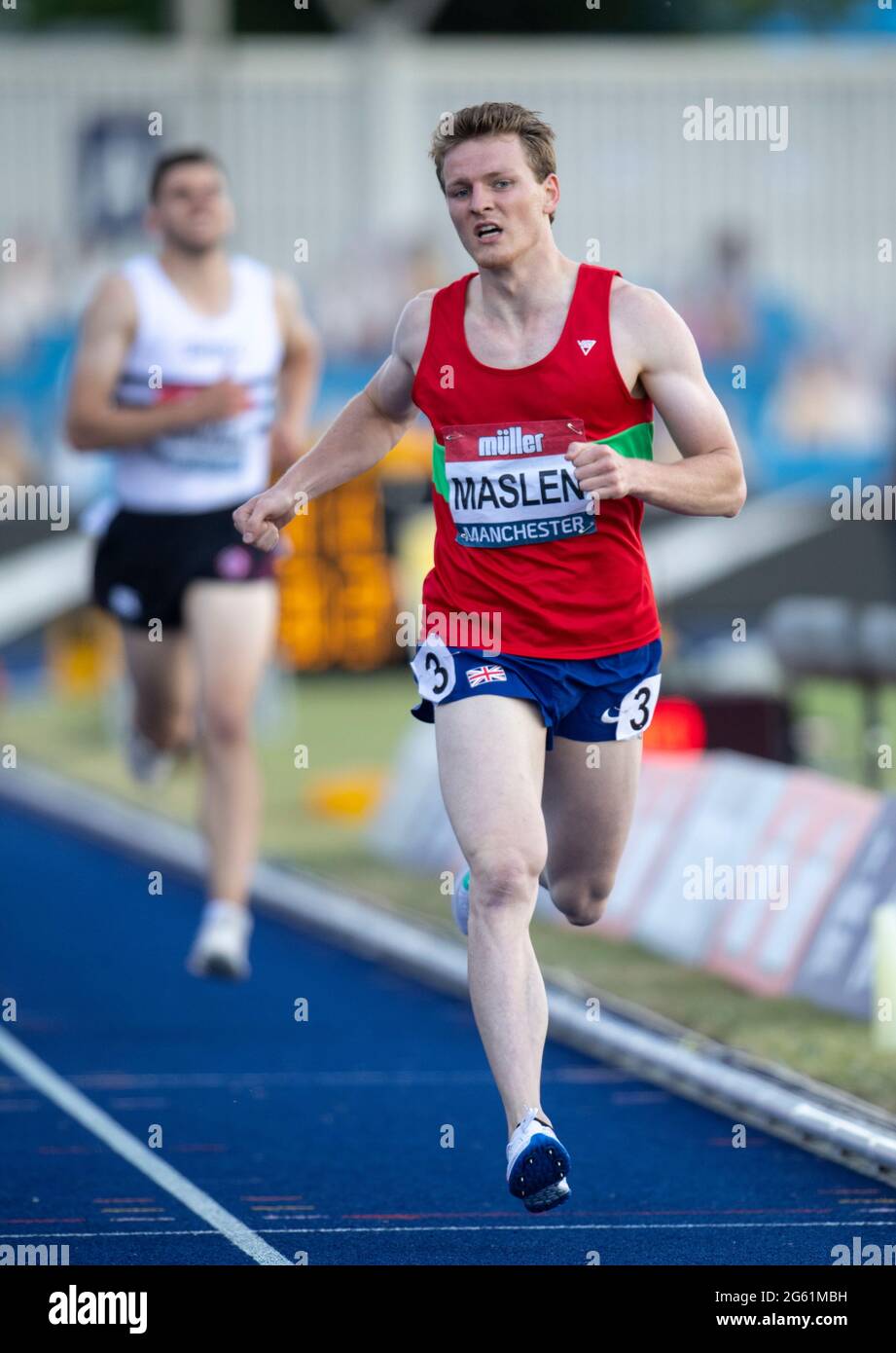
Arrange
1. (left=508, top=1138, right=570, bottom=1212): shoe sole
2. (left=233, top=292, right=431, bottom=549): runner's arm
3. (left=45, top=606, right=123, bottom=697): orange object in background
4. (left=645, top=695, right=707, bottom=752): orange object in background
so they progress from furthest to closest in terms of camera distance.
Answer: (left=45, top=606, right=123, bottom=697): orange object in background, (left=645, top=695, right=707, bottom=752): orange object in background, (left=233, top=292, right=431, bottom=549): runner's arm, (left=508, top=1138, right=570, bottom=1212): shoe sole

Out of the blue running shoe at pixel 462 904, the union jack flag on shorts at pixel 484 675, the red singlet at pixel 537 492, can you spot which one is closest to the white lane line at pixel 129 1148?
the blue running shoe at pixel 462 904

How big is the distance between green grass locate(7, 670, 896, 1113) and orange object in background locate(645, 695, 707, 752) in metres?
1.33

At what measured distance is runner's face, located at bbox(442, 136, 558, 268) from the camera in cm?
543

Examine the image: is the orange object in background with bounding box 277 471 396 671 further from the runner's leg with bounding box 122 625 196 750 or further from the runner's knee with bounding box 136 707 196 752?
the runner's leg with bounding box 122 625 196 750

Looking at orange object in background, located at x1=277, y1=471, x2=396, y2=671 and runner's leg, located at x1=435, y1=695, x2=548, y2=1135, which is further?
orange object in background, located at x1=277, y1=471, x2=396, y2=671

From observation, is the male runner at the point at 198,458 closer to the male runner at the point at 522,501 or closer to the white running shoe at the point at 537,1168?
the male runner at the point at 522,501

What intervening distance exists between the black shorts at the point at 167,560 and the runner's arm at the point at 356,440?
2.60 m

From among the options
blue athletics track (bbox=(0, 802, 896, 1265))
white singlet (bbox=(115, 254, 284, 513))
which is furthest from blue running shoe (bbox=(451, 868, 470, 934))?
white singlet (bbox=(115, 254, 284, 513))

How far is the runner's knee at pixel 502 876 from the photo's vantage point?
17.6 feet

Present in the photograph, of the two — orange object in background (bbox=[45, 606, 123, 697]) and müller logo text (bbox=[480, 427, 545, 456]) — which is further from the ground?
orange object in background (bbox=[45, 606, 123, 697])

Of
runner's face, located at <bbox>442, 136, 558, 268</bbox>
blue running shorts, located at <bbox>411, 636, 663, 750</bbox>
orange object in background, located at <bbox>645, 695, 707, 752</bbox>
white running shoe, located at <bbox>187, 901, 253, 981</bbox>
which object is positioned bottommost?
white running shoe, located at <bbox>187, 901, 253, 981</bbox>

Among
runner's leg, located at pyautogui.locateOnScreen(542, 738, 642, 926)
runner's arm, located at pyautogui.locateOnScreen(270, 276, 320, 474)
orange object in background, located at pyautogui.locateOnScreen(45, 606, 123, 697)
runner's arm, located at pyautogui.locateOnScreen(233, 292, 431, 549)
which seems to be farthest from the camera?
orange object in background, located at pyautogui.locateOnScreen(45, 606, 123, 697)
